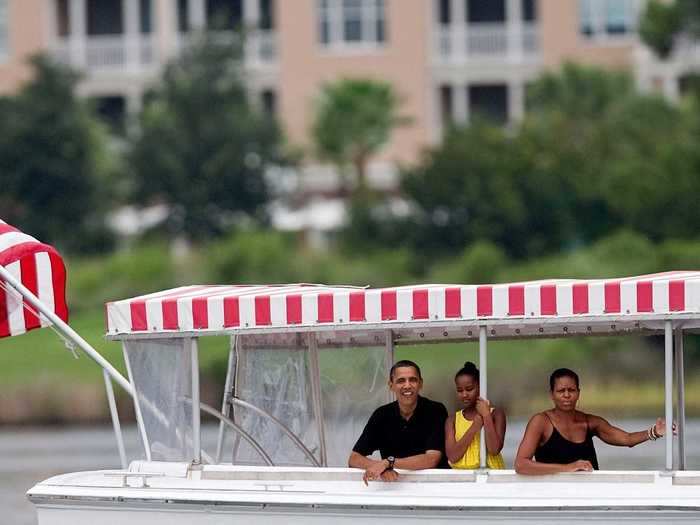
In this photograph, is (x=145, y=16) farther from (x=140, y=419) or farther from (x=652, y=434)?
(x=652, y=434)

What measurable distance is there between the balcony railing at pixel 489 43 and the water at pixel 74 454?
24406mm

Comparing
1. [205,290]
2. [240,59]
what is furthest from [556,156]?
[205,290]

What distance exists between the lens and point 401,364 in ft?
37.4

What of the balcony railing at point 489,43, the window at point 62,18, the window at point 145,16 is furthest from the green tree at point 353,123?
the window at point 62,18

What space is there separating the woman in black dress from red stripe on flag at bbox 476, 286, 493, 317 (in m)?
0.54

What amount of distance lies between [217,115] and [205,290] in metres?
34.1

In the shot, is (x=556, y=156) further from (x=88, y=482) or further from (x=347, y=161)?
(x=88, y=482)

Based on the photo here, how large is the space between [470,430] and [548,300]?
848 mm

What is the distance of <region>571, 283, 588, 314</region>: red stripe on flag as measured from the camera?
1096cm

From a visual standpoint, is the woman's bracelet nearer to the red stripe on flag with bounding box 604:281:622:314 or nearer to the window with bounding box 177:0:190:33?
the red stripe on flag with bounding box 604:281:622:314

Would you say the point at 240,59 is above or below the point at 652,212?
above

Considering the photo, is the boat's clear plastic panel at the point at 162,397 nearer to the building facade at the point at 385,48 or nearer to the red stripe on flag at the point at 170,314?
the red stripe on flag at the point at 170,314

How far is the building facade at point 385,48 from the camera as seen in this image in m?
53.6

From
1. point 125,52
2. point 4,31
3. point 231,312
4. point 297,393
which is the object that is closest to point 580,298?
point 231,312
